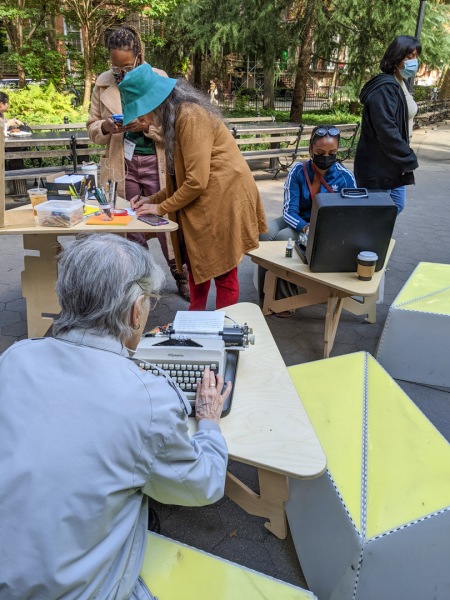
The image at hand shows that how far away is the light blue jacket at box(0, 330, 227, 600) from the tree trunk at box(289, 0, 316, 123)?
12.3 m

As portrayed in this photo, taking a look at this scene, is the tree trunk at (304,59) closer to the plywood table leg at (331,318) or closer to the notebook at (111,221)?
the plywood table leg at (331,318)

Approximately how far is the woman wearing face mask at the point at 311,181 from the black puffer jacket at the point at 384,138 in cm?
27

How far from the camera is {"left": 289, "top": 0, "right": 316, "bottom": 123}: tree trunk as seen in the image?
11.2m

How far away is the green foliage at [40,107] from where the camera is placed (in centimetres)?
929

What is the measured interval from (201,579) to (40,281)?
2350 mm

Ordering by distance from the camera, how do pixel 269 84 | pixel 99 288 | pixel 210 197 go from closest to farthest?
1. pixel 99 288
2. pixel 210 197
3. pixel 269 84

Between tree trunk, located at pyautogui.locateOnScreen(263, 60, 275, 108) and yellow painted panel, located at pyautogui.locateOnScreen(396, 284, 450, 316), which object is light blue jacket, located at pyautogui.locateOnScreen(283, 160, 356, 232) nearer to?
yellow painted panel, located at pyautogui.locateOnScreen(396, 284, 450, 316)

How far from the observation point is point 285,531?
1928 mm

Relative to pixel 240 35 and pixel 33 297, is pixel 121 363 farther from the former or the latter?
pixel 240 35

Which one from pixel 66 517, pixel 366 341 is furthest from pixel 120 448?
pixel 366 341

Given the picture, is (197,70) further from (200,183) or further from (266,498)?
(266,498)

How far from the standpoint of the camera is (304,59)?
39.2 feet

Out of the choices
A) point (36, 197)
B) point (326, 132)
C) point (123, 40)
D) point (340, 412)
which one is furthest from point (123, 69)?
point (340, 412)

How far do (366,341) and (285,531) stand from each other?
1813 millimetres
